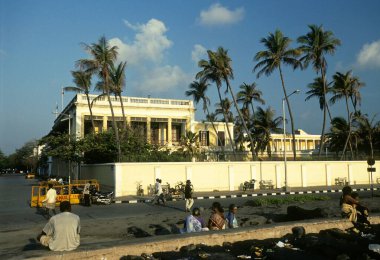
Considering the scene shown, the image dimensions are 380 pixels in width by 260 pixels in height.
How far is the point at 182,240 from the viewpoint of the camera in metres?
8.12

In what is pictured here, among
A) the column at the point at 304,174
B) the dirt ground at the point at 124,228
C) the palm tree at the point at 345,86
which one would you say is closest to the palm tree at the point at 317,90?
the palm tree at the point at 345,86

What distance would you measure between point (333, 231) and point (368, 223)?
6.80 ft

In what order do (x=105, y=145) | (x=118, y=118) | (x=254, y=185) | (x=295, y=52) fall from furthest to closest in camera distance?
(x=118, y=118) < (x=295, y=52) < (x=105, y=145) < (x=254, y=185)

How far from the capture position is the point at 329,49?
40625 mm

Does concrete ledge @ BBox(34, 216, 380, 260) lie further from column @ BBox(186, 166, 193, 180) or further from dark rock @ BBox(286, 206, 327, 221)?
column @ BBox(186, 166, 193, 180)

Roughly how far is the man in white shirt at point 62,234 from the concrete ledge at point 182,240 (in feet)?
0.69

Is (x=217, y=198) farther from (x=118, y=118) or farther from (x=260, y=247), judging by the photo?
(x=118, y=118)

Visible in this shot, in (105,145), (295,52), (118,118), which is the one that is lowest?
(105,145)

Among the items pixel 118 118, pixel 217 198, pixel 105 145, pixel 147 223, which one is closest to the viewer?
pixel 147 223

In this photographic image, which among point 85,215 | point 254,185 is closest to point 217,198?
point 254,185

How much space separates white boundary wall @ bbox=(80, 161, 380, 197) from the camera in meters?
26.4

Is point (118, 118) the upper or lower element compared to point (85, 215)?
upper

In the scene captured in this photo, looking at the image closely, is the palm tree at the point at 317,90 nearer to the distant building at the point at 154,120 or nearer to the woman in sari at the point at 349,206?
the distant building at the point at 154,120

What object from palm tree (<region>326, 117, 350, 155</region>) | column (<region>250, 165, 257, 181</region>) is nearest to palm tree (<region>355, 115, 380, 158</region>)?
palm tree (<region>326, 117, 350, 155</region>)
